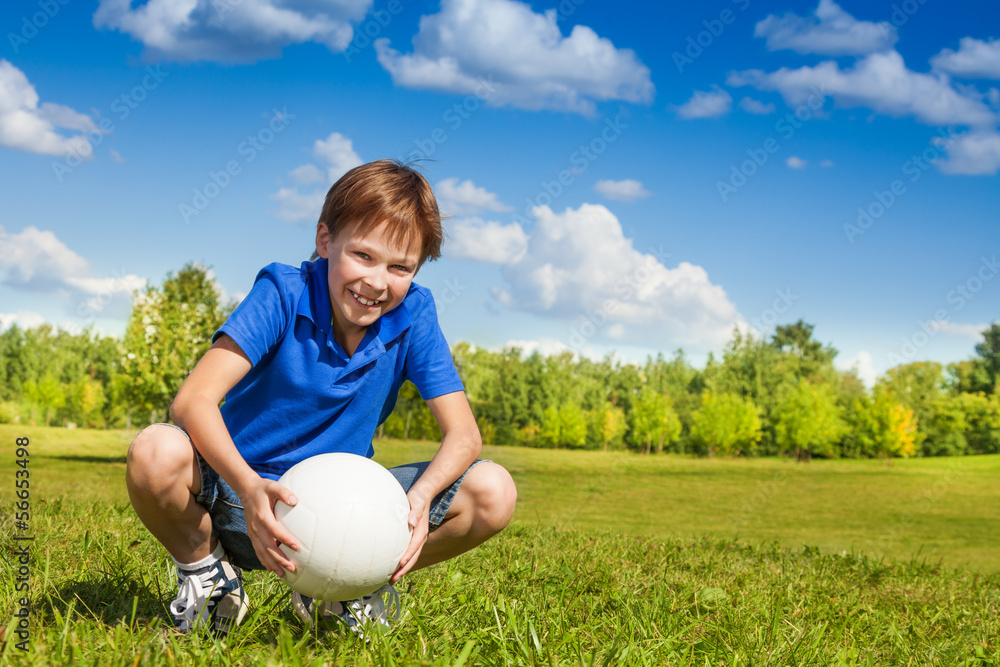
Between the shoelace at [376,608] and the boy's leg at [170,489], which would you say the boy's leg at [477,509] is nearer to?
the shoelace at [376,608]

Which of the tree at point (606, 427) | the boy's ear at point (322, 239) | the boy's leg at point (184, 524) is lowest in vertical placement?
the tree at point (606, 427)

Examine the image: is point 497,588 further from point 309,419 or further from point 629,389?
point 629,389

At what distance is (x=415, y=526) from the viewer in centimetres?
286

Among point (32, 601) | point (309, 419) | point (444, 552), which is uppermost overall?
point (309, 419)

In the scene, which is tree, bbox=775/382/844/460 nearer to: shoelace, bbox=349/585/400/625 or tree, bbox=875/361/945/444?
tree, bbox=875/361/945/444

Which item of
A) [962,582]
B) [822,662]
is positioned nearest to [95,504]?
[822,662]

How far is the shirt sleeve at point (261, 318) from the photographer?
285 cm

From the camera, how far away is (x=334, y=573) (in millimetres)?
2633

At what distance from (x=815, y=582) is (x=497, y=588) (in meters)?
2.65

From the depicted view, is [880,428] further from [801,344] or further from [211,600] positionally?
[211,600]

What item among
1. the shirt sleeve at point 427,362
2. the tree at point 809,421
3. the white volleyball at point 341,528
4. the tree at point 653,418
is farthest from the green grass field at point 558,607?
the tree at point 809,421

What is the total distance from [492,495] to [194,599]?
1237 mm

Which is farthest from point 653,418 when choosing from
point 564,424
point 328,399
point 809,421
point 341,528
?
point 341,528

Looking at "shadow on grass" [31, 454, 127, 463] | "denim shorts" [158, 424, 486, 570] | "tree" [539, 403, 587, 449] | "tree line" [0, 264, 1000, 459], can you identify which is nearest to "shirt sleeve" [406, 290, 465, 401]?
"denim shorts" [158, 424, 486, 570]
